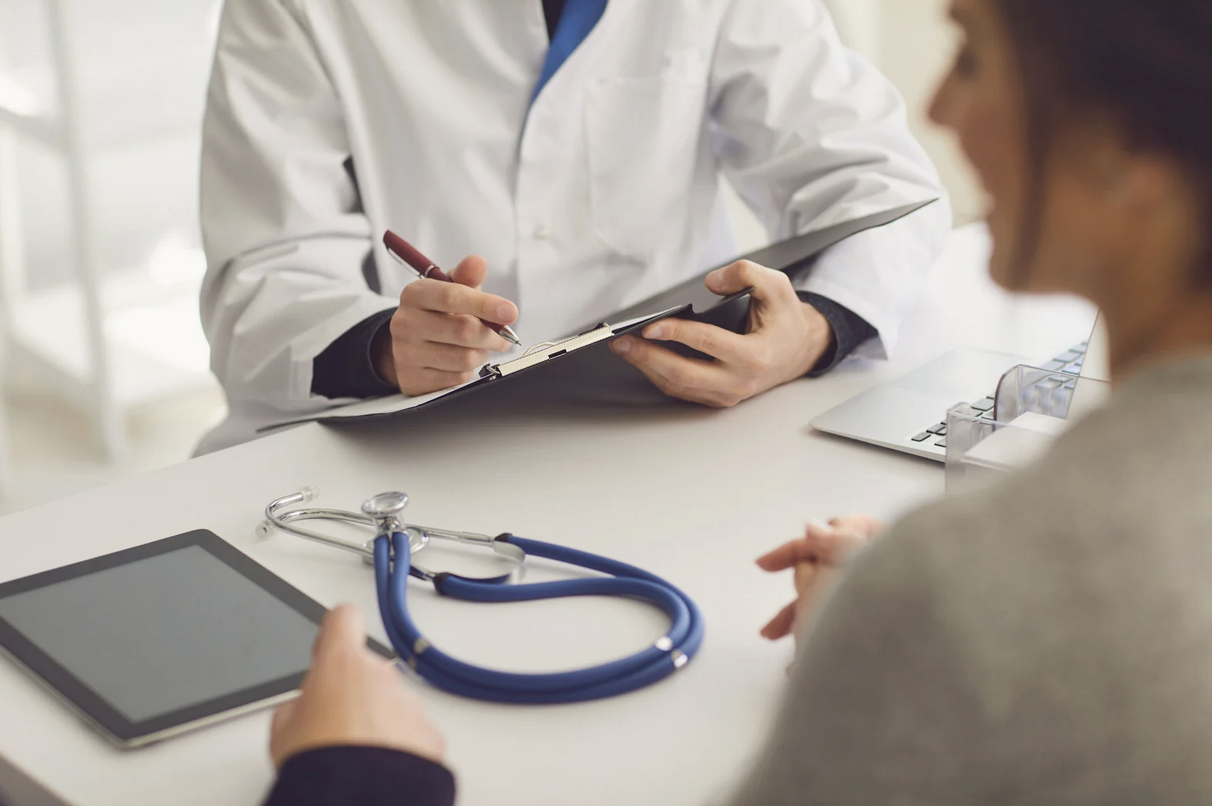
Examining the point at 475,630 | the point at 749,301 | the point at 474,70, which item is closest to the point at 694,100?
the point at 474,70

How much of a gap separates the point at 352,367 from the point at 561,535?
35 cm

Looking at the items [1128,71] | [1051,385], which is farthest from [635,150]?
[1128,71]

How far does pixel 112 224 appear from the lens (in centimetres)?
254

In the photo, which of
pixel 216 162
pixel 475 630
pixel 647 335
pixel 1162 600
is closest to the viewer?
pixel 1162 600

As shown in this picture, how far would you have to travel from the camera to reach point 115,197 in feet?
8.32

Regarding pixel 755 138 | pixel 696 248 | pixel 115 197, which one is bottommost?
pixel 115 197

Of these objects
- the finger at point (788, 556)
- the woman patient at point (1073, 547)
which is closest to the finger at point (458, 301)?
the finger at point (788, 556)

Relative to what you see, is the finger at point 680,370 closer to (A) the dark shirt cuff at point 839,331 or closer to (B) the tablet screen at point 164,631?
(A) the dark shirt cuff at point 839,331

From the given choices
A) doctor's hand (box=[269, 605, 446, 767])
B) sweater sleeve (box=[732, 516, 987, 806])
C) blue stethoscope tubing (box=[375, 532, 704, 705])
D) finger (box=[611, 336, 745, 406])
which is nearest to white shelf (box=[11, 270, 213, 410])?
finger (box=[611, 336, 745, 406])

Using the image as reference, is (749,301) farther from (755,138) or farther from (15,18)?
(15,18)

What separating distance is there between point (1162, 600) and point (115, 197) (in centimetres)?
254

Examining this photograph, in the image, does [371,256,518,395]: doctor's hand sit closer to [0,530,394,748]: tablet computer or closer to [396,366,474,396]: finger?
[396,366,474,396]: finger

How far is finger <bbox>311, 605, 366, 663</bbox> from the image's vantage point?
55 centimetres

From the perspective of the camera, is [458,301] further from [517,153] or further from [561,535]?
A: [517,153]
